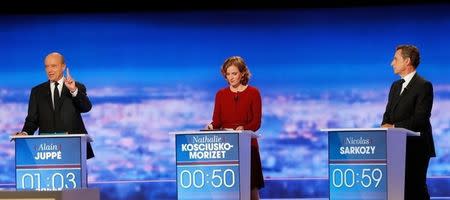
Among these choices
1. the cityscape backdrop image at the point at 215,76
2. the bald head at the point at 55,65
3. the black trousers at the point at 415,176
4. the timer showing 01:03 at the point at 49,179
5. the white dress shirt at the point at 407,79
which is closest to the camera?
the black trousers at the point at 415,176

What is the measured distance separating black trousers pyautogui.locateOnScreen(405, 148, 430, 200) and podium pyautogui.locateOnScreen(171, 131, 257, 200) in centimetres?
115

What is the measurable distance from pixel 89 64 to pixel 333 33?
8.38 ft

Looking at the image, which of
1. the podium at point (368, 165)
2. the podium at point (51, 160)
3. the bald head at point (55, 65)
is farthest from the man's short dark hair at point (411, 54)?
the bald head at point (55, 65)

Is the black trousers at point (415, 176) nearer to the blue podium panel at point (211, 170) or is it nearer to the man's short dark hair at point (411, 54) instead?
the man's short dark hair at point (411, 54)

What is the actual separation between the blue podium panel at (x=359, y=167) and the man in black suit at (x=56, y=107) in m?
2.12

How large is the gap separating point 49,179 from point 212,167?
1260mm

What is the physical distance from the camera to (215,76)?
10125 mm

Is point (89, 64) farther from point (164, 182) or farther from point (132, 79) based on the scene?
point (164, 182)

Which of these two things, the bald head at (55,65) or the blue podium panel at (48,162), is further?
the bald head at (55,65)

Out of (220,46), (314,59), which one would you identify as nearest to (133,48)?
(220,46)

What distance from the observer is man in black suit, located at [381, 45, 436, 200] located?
6.89 metres

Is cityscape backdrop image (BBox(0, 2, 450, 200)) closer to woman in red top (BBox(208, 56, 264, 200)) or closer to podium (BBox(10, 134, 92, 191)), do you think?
woman in red top (BBox(208, 56, 264, 200))

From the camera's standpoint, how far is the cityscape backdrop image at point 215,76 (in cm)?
981

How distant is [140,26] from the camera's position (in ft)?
33.4
